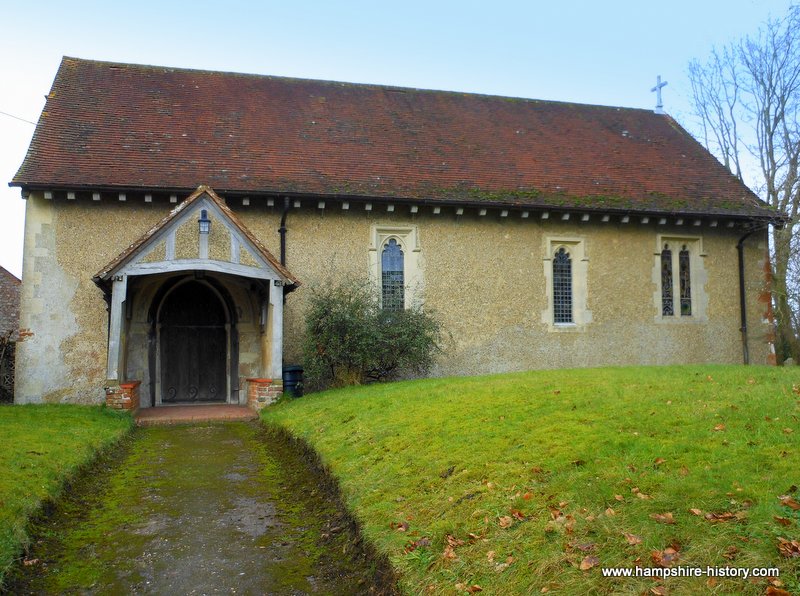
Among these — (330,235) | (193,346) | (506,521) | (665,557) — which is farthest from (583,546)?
(193,346)

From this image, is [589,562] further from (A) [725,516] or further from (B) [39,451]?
(B) [39,451]

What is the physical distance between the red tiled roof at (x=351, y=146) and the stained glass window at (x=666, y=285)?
4.85 ft

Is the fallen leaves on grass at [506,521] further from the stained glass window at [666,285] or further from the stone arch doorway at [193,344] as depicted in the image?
the stained glass window at [666,285]

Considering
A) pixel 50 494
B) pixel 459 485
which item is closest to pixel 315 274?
pixel 50 494

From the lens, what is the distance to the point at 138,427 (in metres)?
12.8

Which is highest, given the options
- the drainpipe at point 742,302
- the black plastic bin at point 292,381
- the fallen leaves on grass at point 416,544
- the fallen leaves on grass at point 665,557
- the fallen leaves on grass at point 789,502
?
the drainpipe at point 742,302

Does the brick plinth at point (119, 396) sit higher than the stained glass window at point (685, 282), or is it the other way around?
the stained glass window at point (685, 282)

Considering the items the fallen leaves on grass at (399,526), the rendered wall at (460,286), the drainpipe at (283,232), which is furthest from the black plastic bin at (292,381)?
the fallen leaves on grass at (399,526)

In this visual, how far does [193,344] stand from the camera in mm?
16578

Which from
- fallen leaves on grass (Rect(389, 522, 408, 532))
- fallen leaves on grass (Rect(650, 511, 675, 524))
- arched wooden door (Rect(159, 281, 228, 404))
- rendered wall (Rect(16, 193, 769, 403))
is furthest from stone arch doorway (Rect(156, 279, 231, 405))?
fallen leaves on grass (Rect(650, 511, 675, 524))

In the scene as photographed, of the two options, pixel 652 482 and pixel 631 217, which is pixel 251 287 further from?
pixel 652 482

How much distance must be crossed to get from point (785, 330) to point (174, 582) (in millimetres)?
22765

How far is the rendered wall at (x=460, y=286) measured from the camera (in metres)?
15.2

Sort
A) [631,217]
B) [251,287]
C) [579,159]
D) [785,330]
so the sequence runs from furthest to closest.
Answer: [785,330] → [579,159] → [631,217] → [251,287]
